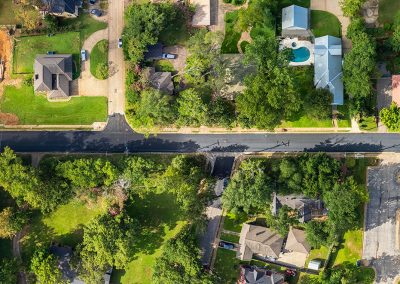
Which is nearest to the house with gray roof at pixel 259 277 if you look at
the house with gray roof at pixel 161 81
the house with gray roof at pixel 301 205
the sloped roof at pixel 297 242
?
the sloped roof at pixel 297 242

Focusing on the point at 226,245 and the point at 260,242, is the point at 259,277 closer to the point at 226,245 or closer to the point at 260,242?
the point at 260,242

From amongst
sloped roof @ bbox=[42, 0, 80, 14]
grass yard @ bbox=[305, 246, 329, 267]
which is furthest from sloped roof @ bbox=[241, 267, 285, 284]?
sloped roof @ bbox=[42, 0, 80, 14]

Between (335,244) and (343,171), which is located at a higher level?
(343,171)

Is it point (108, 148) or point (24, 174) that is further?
point (108, 148)

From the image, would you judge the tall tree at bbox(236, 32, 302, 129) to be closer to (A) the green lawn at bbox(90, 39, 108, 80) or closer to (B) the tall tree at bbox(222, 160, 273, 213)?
(B) the tall tree at bbox(222, 160, 273, 213)

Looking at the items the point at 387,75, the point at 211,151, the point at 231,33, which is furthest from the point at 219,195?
the point at 387,75

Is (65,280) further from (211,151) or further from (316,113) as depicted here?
(316,113)

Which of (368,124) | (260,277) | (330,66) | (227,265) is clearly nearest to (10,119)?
(227,265)

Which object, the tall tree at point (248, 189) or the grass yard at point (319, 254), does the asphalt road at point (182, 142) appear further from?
the grass yard at point (319, 254)
